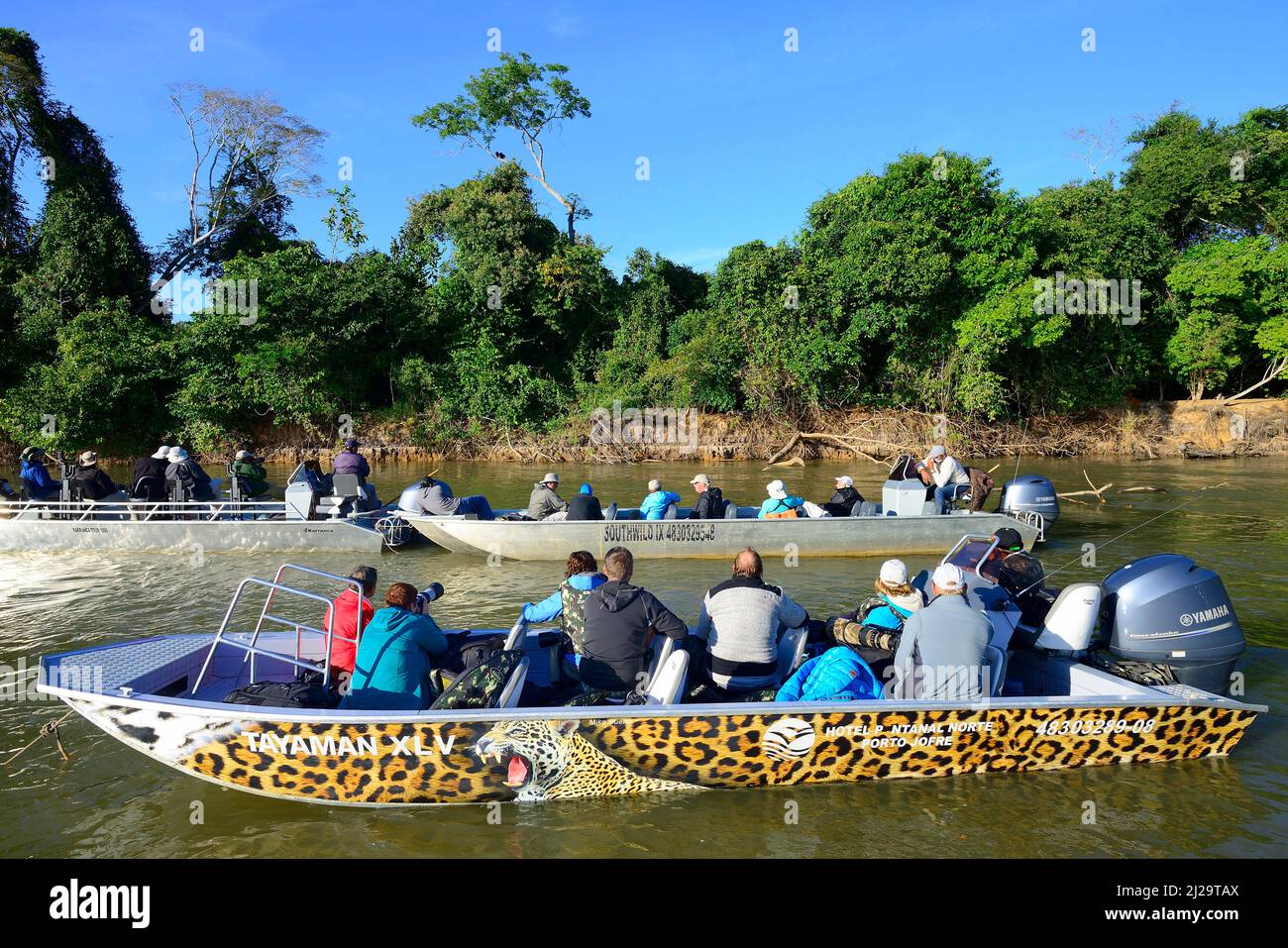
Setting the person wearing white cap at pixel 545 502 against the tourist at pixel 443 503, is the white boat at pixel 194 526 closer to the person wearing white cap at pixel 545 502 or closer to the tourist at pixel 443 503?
the tourist at pixel 443 503

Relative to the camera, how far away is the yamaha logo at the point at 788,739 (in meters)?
4.88

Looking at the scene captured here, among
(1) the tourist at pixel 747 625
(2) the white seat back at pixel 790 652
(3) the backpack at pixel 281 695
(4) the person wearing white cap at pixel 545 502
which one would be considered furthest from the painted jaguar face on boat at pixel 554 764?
(4) the person wearing white cap at pixel 545 502

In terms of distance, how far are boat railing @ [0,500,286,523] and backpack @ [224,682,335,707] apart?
837 centimetres

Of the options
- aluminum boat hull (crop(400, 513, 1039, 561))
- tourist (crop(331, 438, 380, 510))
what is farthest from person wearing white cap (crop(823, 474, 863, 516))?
tourist (crop(331, 438, 380, 510))

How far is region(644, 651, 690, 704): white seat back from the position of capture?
198 inches

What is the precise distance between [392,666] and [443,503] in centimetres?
A: 779

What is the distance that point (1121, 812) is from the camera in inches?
192

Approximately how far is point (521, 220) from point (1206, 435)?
2661cm

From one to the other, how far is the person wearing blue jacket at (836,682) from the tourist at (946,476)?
299 inches

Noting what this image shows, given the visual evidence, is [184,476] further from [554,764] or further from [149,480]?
[554,764]

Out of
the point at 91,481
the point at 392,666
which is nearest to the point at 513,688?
the point at 392,666

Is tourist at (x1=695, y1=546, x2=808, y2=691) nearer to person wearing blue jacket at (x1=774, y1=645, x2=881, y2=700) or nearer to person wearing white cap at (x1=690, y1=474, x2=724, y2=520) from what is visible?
person wearing blue jacket at (x1=774, y1=645, x2=881, y2=700)
